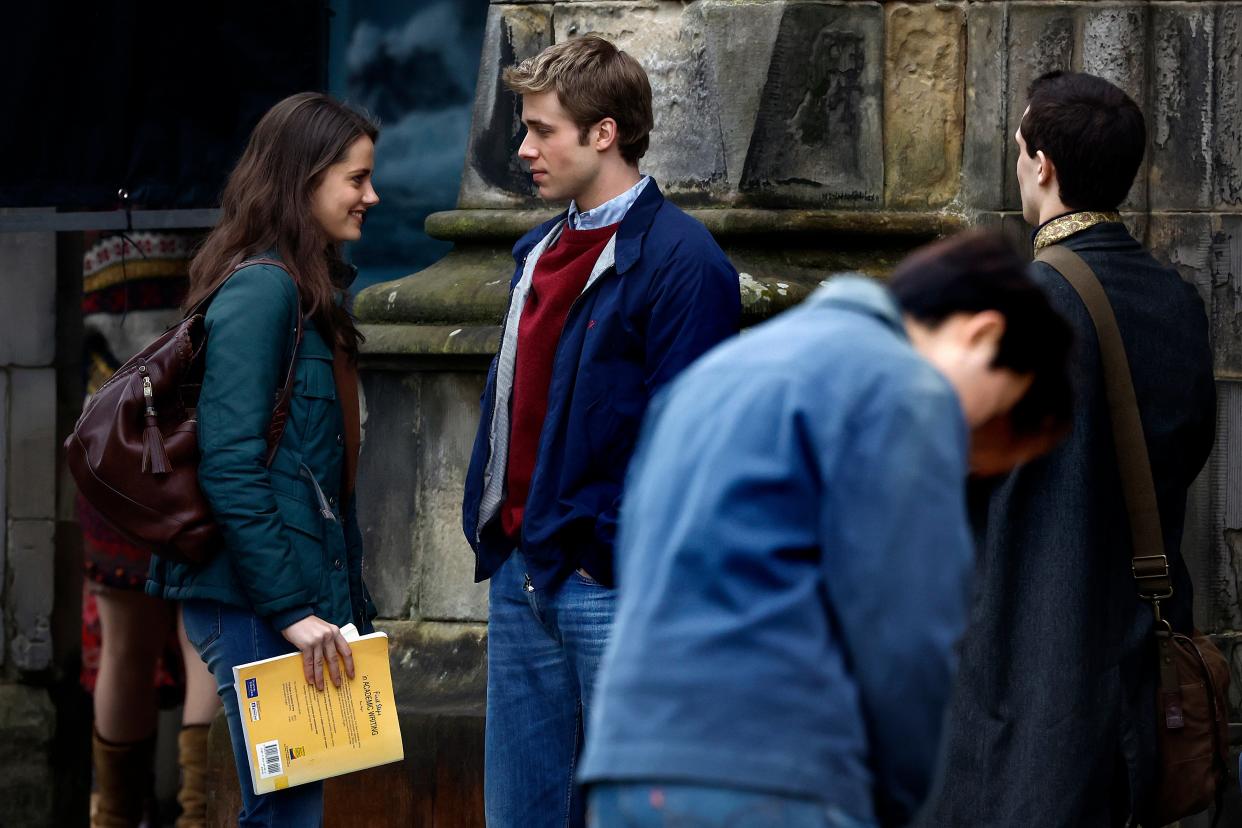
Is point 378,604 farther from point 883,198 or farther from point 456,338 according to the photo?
point 883,198

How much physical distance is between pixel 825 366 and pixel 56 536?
541 cm

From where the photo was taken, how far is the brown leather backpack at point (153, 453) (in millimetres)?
3314

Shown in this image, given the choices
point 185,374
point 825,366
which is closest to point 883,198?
point 185,374

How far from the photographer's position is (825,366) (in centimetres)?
171

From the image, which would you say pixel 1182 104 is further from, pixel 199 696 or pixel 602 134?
pixel 199 696

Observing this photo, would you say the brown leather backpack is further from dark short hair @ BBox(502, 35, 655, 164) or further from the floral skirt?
the floral skirt

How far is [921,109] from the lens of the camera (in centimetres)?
453

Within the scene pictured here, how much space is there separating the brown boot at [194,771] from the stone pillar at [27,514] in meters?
1.07

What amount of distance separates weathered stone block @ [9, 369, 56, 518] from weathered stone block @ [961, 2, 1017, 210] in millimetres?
3606


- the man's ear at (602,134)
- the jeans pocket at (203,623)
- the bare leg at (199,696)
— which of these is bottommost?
the bare leg at (199,696)

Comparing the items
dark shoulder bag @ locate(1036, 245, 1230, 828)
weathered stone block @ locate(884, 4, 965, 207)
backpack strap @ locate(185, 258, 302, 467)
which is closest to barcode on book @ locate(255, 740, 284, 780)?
backpack strap @ locate(185, 258, 302, 467)

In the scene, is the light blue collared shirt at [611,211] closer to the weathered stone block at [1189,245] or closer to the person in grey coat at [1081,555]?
the person in grey coat at [1081,555]

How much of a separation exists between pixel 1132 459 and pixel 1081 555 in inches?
7.2

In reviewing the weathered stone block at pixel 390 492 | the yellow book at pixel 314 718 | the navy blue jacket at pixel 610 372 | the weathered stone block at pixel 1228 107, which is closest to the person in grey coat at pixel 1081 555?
the navy blue jacket at pixel 610 372
